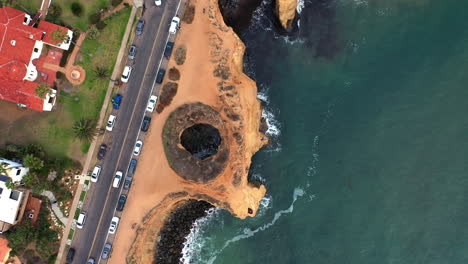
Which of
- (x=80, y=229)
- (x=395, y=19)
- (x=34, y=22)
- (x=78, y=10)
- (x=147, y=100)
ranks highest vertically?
(x=395, y=19)

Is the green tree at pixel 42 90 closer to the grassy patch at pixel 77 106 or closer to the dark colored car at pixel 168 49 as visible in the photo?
the grassy patch at pixel 77 106

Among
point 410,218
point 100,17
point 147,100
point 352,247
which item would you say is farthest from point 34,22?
point 410,218

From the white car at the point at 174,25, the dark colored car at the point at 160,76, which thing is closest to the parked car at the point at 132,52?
the dark colored car at the point at 160,76

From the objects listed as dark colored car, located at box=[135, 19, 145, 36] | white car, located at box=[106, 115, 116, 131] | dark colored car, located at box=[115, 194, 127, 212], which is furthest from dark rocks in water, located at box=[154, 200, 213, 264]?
dark colored car, located at box=[135, 19, 145, 36]

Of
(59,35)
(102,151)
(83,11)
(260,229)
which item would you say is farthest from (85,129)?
(260,229)

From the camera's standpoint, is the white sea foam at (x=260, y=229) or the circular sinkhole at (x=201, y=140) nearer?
the circular sinkhole at (x=201, y=140)

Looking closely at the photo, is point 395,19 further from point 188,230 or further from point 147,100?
point 188,230

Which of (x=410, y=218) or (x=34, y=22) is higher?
(x=34, y=22)
